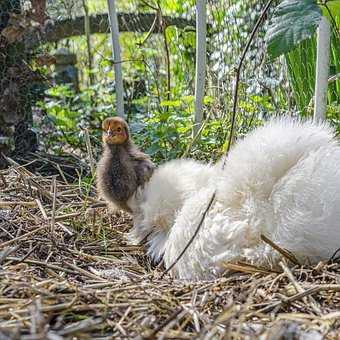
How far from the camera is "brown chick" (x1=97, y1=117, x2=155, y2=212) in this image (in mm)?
3061

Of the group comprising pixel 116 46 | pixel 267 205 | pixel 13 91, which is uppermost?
pixel 116 46

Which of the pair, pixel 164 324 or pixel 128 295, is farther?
pixel 128 295

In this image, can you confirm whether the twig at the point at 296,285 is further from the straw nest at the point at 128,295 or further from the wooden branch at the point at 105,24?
the wooden branch at the point at 105,24

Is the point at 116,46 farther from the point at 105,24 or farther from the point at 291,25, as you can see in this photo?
the point at 105,24

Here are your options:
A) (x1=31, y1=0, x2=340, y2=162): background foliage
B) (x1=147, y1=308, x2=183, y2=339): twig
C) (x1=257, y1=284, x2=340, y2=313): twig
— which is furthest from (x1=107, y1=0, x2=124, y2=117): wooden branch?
(x1=147, y1=308, x2=183, y2=339): twig

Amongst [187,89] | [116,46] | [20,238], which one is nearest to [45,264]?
[20,238]

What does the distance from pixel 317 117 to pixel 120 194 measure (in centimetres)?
105

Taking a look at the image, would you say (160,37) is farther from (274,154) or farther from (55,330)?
(55,330)

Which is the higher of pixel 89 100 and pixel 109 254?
pixel 89 100

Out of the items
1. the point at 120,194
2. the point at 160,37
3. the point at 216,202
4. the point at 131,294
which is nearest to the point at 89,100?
the point at 160,37

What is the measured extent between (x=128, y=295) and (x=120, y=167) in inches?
41.0

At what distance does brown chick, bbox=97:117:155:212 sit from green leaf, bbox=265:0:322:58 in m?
0.94

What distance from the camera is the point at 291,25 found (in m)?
2.44

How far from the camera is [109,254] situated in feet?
9.77
